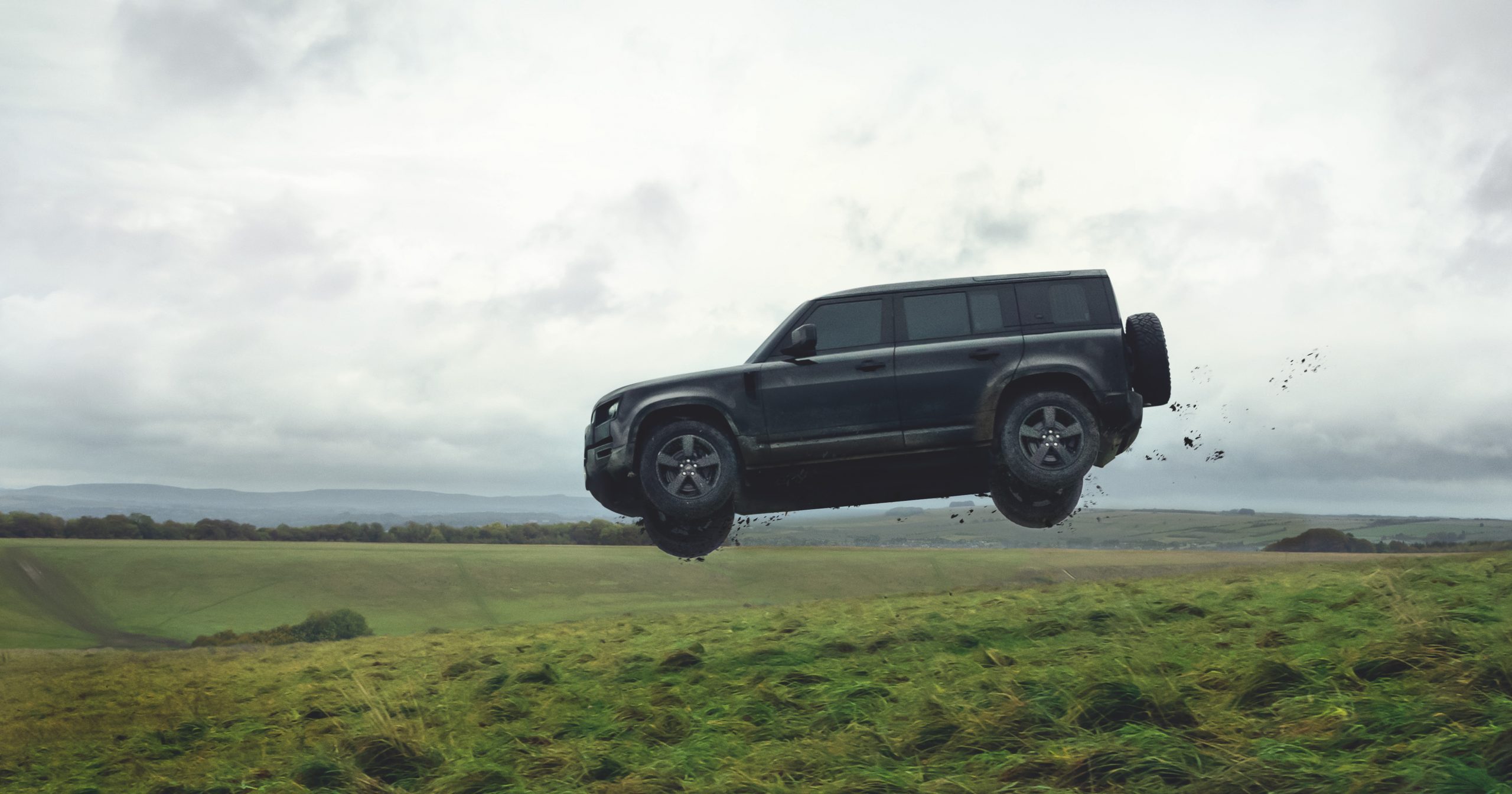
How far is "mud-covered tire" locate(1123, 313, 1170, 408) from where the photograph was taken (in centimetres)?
859

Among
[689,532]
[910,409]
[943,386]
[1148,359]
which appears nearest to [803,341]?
[910,409]

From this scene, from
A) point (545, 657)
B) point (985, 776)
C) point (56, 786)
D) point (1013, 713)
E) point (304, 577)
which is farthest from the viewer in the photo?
point (304, 577)

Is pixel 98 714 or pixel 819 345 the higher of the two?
pixel 819 345

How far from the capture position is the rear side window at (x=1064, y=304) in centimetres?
858

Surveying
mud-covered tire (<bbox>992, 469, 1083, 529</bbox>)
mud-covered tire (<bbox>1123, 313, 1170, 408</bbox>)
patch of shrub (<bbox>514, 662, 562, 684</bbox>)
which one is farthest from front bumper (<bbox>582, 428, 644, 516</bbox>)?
patch of shrub (<bbox>514, 662, 562, 684</bbox>)

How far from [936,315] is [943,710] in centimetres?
702

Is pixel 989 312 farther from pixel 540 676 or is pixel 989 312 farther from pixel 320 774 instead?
pixel 540 676

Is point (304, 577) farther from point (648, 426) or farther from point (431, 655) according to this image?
point (648, 426)

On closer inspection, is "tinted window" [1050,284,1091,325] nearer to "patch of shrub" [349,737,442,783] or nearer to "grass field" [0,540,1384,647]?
"patch of shrub" [349,737,442,783]

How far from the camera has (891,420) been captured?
8289mm

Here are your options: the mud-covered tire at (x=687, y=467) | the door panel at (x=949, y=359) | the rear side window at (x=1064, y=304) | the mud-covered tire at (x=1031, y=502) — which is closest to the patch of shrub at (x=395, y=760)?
the mud-covered tire at (x=687, y=467)

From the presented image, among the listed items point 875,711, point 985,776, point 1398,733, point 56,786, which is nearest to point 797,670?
point 875,711

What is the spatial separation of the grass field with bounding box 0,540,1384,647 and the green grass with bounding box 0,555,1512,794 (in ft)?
357

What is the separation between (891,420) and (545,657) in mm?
19054
